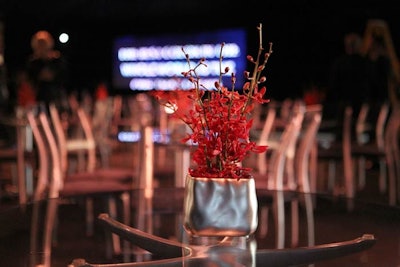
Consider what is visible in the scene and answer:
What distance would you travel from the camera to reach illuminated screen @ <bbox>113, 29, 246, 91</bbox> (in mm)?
11078

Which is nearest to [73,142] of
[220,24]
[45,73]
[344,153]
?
[45,73]

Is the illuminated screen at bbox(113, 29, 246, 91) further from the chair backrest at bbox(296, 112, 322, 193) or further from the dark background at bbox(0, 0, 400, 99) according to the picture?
the chair backrest at bbox(296, 112, 322, 193)

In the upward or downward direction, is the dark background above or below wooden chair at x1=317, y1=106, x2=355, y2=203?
above

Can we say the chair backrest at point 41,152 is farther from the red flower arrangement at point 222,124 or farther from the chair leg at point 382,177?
the chair leg at point 382,177

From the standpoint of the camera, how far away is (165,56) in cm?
1192

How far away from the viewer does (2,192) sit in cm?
524

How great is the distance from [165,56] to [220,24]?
4.28ft

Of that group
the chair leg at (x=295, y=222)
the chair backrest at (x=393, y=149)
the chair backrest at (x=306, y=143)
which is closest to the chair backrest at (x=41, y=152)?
the chair backrest at (x=306, y=143)

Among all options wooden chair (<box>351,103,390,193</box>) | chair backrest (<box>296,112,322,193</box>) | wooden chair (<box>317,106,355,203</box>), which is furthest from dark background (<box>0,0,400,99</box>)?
chair backrest (<box>296,112,322,193</box>)

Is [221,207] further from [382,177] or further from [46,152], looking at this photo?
[382,177]

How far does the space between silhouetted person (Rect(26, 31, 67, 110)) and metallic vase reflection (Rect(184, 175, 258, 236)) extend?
14.8 ft

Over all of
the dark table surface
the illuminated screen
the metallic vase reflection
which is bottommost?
the dark table surface

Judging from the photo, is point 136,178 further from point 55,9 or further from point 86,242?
point 55,9

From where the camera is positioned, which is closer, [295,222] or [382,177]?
[295,222]
